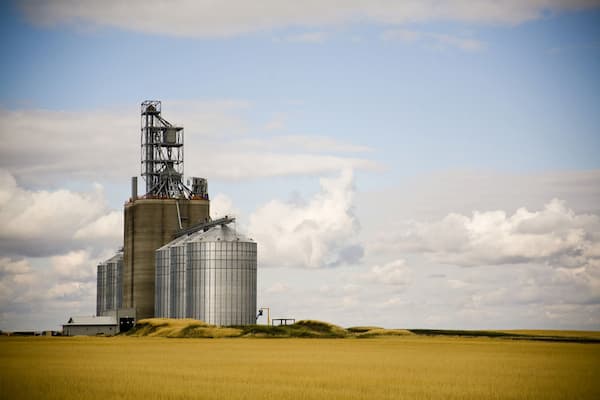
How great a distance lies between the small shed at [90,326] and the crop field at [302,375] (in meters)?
78.6

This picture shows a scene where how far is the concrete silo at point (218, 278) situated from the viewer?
6068 inches

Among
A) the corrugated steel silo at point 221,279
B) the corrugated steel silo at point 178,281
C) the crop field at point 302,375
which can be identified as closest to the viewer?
the crop field at point 302,375

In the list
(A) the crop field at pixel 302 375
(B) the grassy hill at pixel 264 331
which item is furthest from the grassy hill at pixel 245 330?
(A) the crop field at pixel 302 375

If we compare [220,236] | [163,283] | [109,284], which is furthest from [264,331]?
[109,284]

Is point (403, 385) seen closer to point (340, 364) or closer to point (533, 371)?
point (533, 371)

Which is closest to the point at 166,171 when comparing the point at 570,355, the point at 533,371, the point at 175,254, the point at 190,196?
the point at 190,196

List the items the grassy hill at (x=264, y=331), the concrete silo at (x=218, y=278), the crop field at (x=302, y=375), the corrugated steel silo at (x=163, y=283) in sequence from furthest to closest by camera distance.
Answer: the corrugated steel silo at (x=163, y=283) → the concrete silo at (x=218, y=278) → the grassy hill at (x=264, y=331) → the crop field at (x=302, y=375)

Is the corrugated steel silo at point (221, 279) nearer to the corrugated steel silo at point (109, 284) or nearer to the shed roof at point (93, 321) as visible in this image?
the shed roof at point (93, 321)

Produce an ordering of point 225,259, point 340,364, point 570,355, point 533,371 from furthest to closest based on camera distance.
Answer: point 225,259, point 570,355, point 340,364, point 533,371

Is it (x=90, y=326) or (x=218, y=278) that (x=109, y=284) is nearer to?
(x=90, y=326)

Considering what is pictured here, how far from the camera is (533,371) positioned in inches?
2485

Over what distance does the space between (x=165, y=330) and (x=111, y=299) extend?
162 ft

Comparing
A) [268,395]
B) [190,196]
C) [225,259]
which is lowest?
[268,395]

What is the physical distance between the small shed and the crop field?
78622 millimetres
